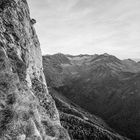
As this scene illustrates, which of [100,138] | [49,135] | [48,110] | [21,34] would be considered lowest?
[100,138]

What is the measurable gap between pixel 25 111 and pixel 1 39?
48.4 feet

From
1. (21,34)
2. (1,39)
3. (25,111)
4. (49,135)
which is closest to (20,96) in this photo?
(25,111)

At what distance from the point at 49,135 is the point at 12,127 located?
11.6 m

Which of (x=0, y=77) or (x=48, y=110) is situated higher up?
(x=0, y=77)

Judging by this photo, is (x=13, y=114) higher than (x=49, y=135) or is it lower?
higher

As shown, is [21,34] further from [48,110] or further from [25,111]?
[25,111]

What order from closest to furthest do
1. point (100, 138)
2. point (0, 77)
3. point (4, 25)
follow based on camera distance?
point (0, 77) < point (4, 25) < point (100, 138)

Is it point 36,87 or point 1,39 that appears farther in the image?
point 36,87

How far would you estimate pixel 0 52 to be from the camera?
97.1ft

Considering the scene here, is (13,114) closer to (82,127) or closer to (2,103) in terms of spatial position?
(2,103)

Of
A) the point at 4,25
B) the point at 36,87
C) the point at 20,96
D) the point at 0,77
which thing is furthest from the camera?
the point at 36,87

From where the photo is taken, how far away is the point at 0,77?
2653 cm

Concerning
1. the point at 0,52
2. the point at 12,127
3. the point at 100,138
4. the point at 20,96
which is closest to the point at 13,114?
the point at 12,127

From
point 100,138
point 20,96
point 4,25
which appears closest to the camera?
point 20,96
